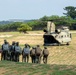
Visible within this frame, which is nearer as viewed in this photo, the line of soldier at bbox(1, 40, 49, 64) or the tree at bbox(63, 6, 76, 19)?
the line of soldier at bbox(1, 40, 49, 64)

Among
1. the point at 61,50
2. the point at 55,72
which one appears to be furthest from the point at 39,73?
the point at 61,50

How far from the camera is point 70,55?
106 feet

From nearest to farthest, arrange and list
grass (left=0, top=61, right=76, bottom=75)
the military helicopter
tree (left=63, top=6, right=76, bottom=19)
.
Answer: grass (left=0, top=61, right=76, bottom=75) < the military helicopter < tree (left=63, top=6, right=76, bottom=19)

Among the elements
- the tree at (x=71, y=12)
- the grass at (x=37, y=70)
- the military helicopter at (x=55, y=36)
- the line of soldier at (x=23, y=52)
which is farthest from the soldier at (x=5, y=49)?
the tree at (x=71, y=12)

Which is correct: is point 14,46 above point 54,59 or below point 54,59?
above

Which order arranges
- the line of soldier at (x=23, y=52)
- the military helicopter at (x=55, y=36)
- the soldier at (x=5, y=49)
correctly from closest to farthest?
the line of soldier at (x=23, y=52), the soldier at (x=5, y=49), the military helicopter at (x=55, y=36)

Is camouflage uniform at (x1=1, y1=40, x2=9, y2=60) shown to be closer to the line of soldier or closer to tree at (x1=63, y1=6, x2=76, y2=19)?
the line of soldier

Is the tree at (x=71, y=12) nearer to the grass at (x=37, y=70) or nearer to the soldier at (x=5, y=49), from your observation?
the soldier at (x=5, y=49)

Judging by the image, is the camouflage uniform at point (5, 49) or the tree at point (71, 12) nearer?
the camouflage uniform at point (5, 49)

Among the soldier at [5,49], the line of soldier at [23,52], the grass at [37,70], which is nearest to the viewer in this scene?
the grass at [37,70]

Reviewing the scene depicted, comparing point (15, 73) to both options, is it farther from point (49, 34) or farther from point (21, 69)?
point (49, 34)

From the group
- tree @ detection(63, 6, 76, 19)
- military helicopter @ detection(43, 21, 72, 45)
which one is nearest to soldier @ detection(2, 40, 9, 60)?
military helicopter @ detection(43, 21, 72, 45)

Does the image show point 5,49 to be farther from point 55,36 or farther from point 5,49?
point 55,36

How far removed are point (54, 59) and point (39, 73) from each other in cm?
1277
